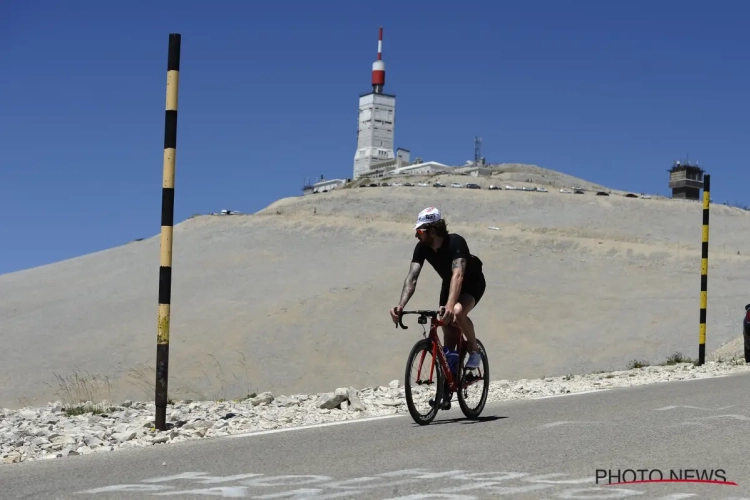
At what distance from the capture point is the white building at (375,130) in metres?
164

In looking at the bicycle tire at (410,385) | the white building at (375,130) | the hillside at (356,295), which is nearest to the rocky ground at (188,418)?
the bicycle tire at (410,385)

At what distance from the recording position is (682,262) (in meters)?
59.5

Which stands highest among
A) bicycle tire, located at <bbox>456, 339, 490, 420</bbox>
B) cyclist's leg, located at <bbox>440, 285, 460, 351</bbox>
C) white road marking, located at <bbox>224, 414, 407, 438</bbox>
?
cyclist's leg, located at <bbox>440, 285, 460, 351</bbox>

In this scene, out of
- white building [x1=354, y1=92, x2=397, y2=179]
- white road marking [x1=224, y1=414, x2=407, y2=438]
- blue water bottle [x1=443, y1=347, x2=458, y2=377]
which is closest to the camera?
white road marking [x1=224, y1=414, x2=407, y2=438]

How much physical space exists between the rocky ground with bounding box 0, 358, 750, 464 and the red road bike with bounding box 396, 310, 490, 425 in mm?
466

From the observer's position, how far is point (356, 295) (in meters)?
52.4

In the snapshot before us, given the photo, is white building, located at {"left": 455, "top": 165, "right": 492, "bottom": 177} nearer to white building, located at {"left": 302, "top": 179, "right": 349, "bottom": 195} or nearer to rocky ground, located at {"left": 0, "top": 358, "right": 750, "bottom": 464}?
white building, located at {"left": 302, "top": 179, "right": 349, "bottom": 195}

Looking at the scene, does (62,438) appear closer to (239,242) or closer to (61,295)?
(61,295)

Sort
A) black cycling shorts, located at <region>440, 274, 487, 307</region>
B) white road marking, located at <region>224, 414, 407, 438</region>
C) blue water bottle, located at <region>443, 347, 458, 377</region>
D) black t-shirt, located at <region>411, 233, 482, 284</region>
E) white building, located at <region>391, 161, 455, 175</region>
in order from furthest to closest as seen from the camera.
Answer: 1. white building, located at <region>391, 161, 455, 175</region>
2. black cycling shorts, located at <region>440, 274, 487, 307</region>
3. blue water bottle, located at <region>443, 347, 458, 377</region>
4. black t-shirt, located at <region>411, 233, 482, 284</region>
5. white road marking, located at <region>224, 414, 407, 438</region>

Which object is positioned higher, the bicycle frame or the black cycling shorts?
the black cycling shorts

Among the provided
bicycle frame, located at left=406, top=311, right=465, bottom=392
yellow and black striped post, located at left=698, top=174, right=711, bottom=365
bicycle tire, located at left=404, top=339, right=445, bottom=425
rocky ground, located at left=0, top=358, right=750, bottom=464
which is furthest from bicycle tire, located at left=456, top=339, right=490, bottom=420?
yellow and black striped post, located at left=698, top=174, right=711, bottom=365

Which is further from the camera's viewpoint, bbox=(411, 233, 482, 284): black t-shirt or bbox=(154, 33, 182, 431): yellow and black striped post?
bbox=(154, 33, 182, 431): yellow and black striped post

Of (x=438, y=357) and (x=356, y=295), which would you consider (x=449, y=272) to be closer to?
(x=438, y=357)

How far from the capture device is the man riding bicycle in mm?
8648
